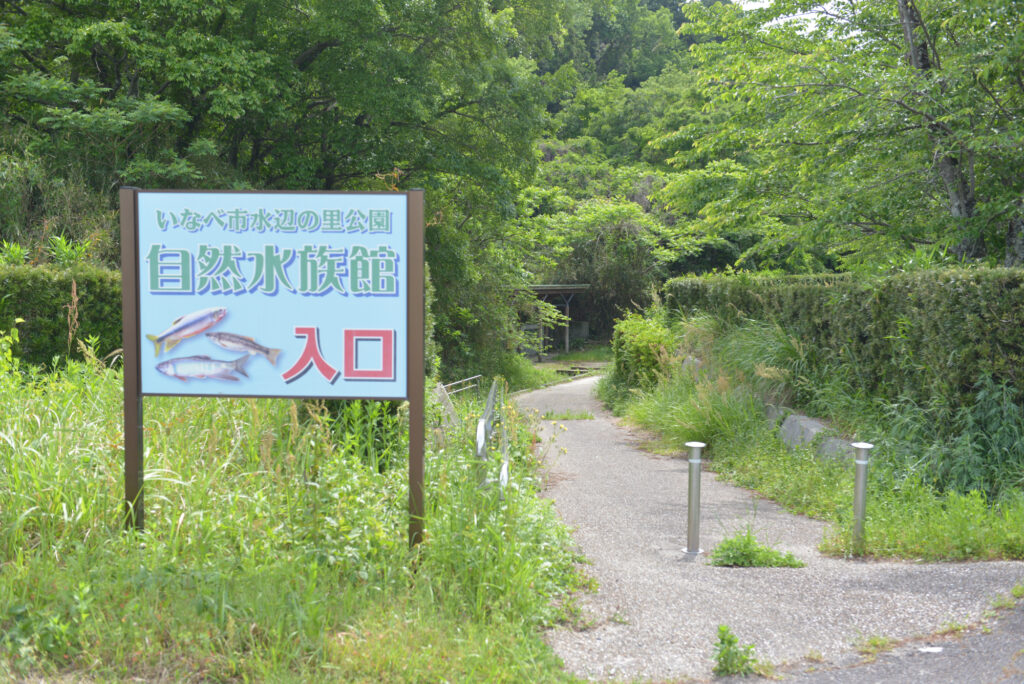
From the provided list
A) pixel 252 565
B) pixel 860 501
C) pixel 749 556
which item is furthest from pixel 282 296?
pixel 860 501

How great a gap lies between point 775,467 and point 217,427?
5.45 metres

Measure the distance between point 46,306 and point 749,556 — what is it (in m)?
8.51

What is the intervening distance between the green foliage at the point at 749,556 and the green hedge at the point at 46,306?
300 inches

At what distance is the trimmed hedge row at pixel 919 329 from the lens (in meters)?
6.39

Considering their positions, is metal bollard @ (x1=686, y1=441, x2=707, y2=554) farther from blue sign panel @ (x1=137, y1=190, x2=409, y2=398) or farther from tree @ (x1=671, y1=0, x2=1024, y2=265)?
tree @ (x1=671, y1=0, x2=1024, y2=265)

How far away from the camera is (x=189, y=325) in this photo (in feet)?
14.1

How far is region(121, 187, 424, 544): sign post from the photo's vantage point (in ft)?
13.8

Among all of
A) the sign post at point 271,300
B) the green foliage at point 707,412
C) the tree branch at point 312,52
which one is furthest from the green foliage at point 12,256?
the tree branch at point 312,52

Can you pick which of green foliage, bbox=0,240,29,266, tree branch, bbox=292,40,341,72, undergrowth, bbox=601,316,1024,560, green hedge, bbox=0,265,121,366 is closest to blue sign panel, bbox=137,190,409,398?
undergrowth, bbox=601,316,1024,560

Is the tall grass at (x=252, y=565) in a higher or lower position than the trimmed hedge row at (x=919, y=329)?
lower

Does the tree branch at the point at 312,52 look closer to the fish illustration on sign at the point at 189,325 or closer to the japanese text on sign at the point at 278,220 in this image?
the japanese text on sign at the point at 278,220

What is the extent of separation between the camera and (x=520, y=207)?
2427 cm

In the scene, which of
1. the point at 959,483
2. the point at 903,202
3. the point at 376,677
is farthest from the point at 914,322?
the point at 376,677

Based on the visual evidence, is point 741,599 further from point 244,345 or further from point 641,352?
point 641,352
